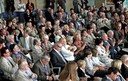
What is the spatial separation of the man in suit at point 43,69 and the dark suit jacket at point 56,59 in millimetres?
511

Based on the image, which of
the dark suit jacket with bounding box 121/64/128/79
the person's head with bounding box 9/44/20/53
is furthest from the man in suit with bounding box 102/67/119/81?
the person's head with bounding box 9/44/20/53

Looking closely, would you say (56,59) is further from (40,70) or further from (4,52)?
(4,52)

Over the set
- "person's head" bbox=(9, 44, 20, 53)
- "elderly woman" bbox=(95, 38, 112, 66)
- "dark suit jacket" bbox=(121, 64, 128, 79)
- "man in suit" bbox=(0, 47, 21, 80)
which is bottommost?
"elderly woman" bbox=(95, 38, 112, 66)

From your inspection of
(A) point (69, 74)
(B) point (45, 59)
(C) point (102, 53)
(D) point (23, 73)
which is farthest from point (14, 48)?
(C) point (102, 53)

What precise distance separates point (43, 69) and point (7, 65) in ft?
2.11

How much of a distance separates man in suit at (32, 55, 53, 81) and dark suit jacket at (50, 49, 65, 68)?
20.1 inches

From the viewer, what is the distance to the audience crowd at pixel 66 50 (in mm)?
5648

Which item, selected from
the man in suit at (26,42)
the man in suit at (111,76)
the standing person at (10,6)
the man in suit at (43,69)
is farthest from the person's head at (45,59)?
the standing person at (10,6)

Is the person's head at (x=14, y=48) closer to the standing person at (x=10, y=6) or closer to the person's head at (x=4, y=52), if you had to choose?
the person's head at (x=4, y=52)

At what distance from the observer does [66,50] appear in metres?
7.22

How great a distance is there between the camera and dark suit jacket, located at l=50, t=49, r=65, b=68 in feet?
21.8

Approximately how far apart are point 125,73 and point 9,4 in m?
8.34

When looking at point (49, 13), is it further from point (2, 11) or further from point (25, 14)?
point (2, 11)

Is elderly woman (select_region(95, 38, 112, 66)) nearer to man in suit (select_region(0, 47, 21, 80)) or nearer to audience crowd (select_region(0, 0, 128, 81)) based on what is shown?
audience crowd (select_region(0, 0, 128, 81))
